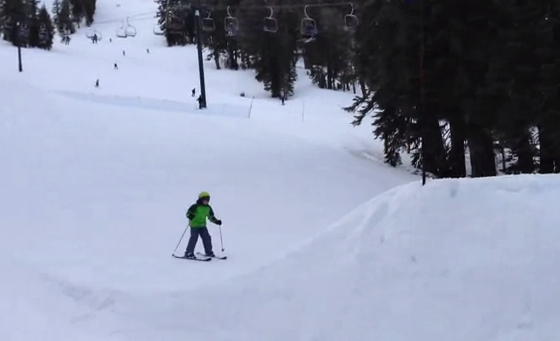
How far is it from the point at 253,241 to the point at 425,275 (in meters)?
7.25

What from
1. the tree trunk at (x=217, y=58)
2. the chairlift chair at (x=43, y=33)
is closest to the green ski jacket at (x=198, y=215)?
the chairlift chair at (x=43, y=33)

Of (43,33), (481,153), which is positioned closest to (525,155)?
(481,153)

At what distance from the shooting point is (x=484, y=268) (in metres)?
5.96

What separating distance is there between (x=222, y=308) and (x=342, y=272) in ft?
6.47

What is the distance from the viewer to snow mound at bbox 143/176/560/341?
18.3 ft

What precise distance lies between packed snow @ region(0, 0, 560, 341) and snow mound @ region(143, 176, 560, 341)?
1cm

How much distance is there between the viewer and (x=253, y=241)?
13312mm

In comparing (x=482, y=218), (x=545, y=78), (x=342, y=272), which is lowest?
(x=342, y=272)

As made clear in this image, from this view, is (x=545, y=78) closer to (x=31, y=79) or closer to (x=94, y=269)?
(x=94, y=269)

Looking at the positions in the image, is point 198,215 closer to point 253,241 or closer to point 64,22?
point 253,241

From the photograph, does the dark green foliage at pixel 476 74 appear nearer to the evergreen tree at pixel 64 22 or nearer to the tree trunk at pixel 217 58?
the tree trunk at pixel 217 58

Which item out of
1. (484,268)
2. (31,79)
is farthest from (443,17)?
(31,79)

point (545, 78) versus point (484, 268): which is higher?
point (545, 78)

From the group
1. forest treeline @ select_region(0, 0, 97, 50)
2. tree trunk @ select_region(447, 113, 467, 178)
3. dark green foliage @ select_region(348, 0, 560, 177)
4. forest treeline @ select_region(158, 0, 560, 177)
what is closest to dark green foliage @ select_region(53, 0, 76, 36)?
forest treeline @ select_region(0, 0, 97, 50)
